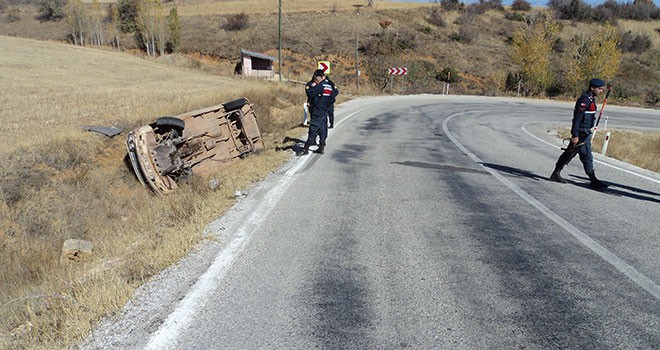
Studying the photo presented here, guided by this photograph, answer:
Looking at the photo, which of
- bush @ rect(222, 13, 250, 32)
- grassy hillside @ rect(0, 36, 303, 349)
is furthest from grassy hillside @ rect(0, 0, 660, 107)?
grassy hillside @ rect(0, 36, 303, 349)

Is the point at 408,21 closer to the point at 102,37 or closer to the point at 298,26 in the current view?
the point at 298,26

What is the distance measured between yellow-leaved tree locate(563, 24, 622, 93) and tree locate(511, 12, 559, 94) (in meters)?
2.28

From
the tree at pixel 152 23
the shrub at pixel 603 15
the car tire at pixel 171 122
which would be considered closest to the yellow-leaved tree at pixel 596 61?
the car tire at pixel 171 122

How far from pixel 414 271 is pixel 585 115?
5.37m

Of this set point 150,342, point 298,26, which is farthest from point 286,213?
point 298,26

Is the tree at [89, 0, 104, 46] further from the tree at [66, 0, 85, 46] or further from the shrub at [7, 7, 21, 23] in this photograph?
the shrub at [7, 7, 21, 23]

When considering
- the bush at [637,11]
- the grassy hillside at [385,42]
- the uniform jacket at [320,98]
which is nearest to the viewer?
the uniform jacket at [320,98]

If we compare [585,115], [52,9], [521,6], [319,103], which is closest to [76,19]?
[52,9]

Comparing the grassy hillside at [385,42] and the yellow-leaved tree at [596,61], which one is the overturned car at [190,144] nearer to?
the grassy hillside at [385,42]

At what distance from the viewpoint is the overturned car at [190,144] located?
8.43m

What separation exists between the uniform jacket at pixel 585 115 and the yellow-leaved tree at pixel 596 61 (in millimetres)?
37795

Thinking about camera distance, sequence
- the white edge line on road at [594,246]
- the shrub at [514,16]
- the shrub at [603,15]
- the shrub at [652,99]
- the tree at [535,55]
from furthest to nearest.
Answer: the shrub at [603,15]
the shrub at [514,16]
the tree at [535,55]
the shrub at [652,99]
the white edge line on road at [594,246]

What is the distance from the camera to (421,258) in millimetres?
4266

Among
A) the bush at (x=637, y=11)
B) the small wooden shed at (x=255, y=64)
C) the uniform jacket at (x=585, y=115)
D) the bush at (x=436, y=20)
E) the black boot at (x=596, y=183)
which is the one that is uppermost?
the bush at (x=637, y=11)
